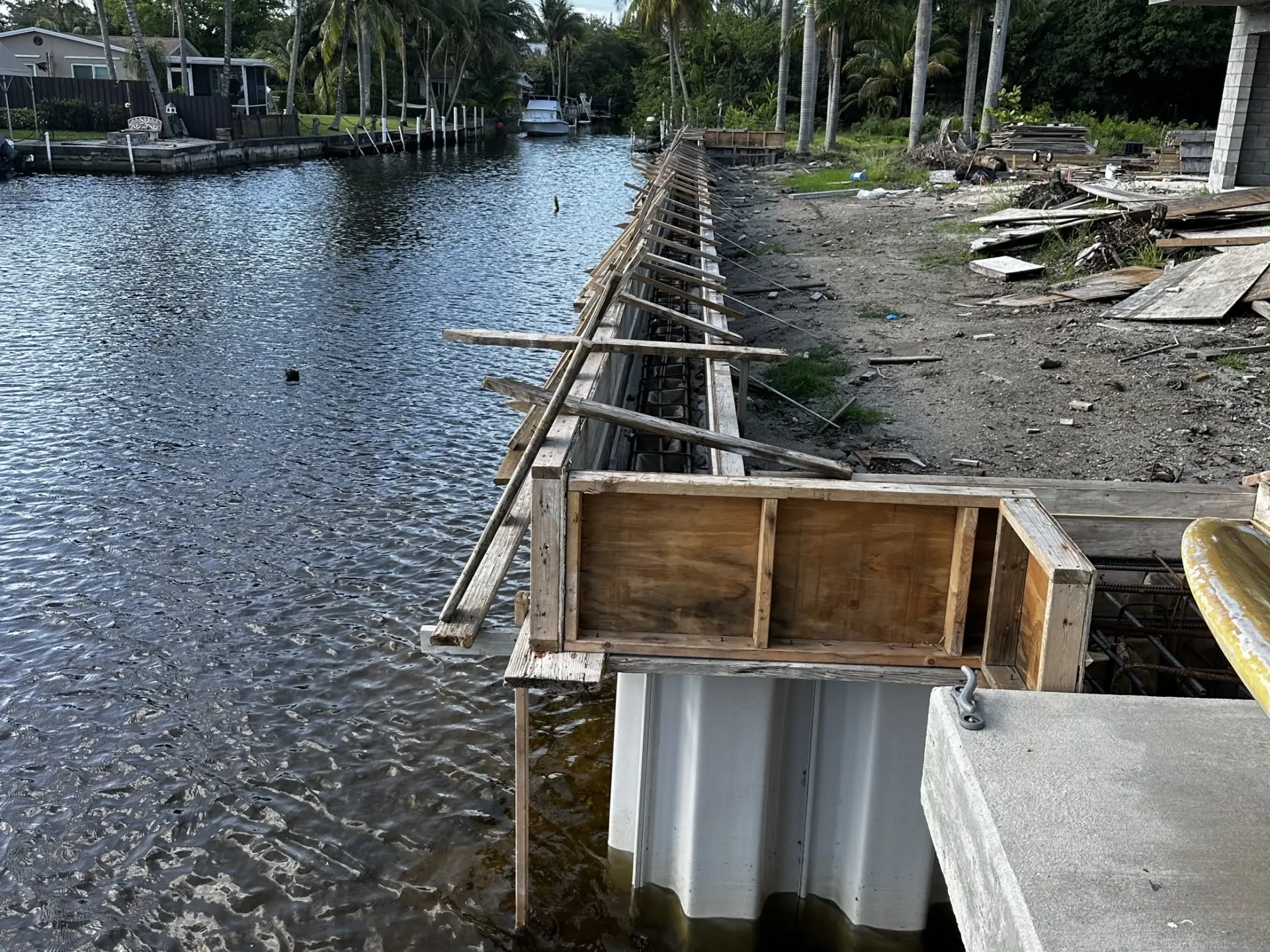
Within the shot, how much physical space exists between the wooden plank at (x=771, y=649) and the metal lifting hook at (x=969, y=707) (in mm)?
1116

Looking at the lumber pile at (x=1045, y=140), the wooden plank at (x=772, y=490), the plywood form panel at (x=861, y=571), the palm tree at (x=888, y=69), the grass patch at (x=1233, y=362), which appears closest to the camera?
the wooden plank at (x=772, y=490)

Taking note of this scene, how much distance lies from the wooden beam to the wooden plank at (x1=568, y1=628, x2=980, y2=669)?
122 inches

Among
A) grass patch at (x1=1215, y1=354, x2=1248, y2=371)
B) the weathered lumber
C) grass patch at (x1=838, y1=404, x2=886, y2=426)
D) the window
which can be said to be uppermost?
the window

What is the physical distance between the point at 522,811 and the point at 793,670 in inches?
71.1

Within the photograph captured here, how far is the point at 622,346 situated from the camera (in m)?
8.28

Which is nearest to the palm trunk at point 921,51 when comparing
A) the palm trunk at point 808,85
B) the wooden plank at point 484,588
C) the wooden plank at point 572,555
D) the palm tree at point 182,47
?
the palm trunk at point 808,85

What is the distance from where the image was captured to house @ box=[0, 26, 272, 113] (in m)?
64.9

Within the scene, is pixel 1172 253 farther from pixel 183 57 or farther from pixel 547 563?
Result: pixel 183 57

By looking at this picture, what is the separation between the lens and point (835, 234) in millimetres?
24859

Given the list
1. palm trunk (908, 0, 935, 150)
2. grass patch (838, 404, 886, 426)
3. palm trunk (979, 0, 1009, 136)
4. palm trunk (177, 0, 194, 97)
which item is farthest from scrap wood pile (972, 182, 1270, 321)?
palm trunk (177, 0, 194, 97)

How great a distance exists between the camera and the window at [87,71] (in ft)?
218

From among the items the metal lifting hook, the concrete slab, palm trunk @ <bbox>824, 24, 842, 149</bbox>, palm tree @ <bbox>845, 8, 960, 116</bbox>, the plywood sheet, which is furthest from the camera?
palm tree @ <bbox>845, 8, 960, 116</bbox>

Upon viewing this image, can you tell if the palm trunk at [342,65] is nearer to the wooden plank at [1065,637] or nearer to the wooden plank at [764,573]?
the wooden plank at [764,573]

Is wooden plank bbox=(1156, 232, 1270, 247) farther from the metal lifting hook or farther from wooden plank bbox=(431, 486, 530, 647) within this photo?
the metal lifting hook
